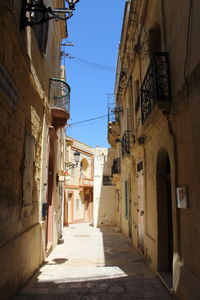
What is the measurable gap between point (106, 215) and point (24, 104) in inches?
607

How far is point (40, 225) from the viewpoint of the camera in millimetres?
6223

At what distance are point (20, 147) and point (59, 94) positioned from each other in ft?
14.8

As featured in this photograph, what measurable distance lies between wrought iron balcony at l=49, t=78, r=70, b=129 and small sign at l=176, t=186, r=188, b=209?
5.51m

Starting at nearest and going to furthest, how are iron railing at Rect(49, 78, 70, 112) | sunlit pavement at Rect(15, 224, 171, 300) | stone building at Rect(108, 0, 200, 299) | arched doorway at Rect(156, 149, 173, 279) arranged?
stone building at Rect(108, 0, 200, 299) → sunlit pavement at Rect(15, 224, 171, 300) → arched doorway at Rect(156, 149, 173, 279) → iron railing at Rect(49, 78, 70, 112)

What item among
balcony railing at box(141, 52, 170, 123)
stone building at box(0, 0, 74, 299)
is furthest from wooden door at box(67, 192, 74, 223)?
balcony railing at box(141, 52, 170, 123)

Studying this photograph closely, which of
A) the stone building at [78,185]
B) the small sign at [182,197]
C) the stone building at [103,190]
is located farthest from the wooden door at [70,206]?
the small sign at [182,197]

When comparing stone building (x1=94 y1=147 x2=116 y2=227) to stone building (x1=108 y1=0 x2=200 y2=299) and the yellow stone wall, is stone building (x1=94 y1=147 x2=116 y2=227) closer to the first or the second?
stone building (x1=108 y1=0 x2=200 y2=299)

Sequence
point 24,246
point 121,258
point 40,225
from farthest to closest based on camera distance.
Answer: point 121,258
point 40,225
point 24,246

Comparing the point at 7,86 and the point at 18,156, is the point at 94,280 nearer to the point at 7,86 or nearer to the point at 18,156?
the point at 18,156

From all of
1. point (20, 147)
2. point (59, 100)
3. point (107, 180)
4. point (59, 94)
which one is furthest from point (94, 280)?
point (107, 180)

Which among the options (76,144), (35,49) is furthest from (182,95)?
(76,144)

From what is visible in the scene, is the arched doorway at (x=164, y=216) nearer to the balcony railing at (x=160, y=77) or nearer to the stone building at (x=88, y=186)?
the balcony railing at (x=160, y=77)

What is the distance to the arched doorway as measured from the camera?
5.18 meters

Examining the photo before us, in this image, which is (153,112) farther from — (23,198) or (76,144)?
(76,144)
